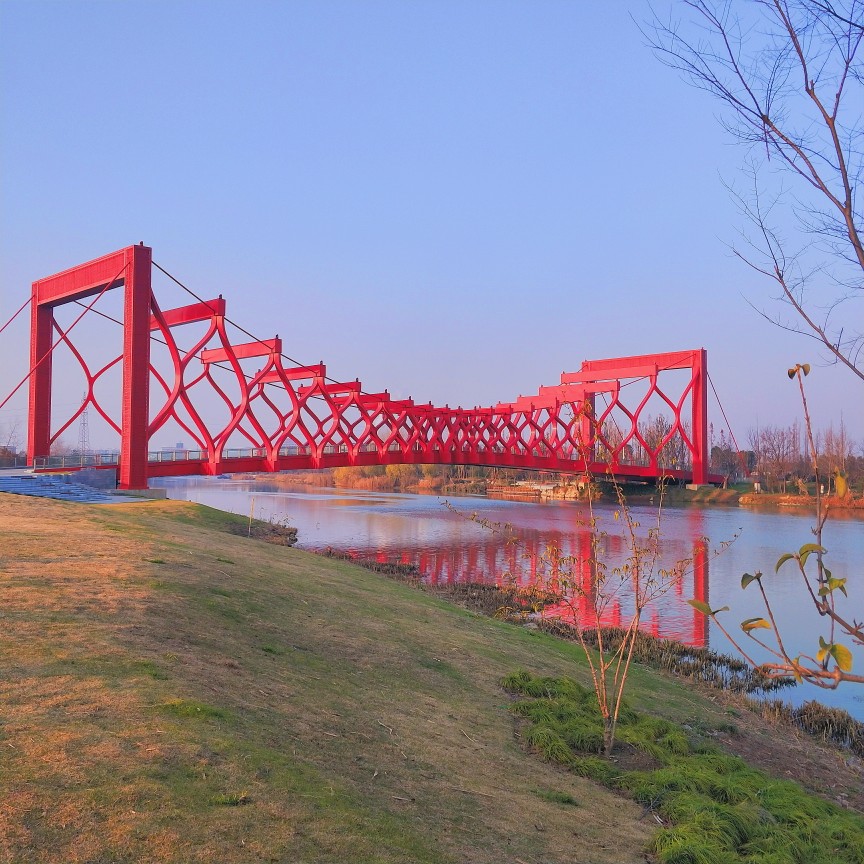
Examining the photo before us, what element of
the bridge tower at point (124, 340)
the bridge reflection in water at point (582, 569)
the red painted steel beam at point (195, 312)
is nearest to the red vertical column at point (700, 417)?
the bridge reflection in water at point (582, 569)

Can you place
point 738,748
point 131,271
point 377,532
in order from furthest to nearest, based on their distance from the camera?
point 377,532 < point 131,271 < point 738,748

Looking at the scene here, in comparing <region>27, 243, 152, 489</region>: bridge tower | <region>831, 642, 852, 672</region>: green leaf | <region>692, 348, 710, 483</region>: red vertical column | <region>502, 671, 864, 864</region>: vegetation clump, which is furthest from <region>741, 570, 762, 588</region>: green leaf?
<region>692, 348, 710, 483</region>: red vertical column

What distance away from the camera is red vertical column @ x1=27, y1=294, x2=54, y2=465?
24734 millimetres

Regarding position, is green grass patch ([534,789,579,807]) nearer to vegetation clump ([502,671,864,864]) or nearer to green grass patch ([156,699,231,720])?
vegetation clump ([502,671,864,864])

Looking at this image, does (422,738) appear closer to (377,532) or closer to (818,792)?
(818,792)

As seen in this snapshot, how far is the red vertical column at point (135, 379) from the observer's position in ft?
70.3

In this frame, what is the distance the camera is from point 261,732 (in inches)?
179

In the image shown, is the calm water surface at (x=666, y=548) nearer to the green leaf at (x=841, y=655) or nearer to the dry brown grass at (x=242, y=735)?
the dry brown grass at (x=242, y=735)

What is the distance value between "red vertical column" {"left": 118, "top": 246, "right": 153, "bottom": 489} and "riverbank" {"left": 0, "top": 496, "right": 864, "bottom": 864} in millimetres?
12365

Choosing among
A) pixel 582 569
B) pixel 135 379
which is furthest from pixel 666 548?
pixel 135 379

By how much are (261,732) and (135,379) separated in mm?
18966

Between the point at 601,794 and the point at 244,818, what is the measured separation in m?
2.90

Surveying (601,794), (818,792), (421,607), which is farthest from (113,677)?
(421,607)

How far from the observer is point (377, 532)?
29.9 m
